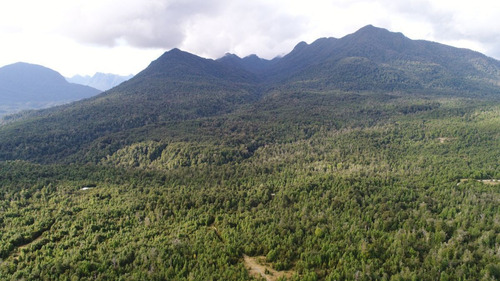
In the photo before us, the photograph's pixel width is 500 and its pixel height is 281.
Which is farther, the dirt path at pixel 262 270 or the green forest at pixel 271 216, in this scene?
the green forest at pixel 271 216

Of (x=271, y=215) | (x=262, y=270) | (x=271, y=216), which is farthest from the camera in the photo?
(x=271, y=215)

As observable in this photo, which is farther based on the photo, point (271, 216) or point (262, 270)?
point (271, 216)

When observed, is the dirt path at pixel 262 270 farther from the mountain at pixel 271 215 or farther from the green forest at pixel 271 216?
the green forest at pixel 271 216

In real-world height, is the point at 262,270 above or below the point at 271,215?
below

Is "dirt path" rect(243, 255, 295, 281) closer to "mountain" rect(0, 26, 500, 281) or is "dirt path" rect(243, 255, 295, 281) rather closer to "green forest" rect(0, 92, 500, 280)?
"mountain" rect(0, 26, 500, 281)

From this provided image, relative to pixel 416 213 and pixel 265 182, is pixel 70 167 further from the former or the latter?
pixel 416 213

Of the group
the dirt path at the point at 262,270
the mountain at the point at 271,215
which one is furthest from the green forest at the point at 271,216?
the dirt path at the point at 262,270

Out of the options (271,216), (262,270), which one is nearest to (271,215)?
(271,216)

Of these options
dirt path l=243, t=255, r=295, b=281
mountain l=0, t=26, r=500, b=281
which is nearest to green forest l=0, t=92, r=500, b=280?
mountain l=0, t=26, r=500, b=281

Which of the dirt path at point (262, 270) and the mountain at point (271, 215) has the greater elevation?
the mountain at point (271, 215)

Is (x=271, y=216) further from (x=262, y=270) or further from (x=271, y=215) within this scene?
(x=262, y=270)
